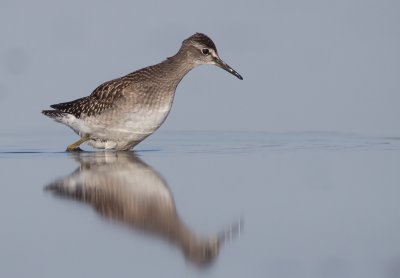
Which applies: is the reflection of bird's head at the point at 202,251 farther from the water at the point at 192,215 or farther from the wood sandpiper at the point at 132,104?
the wood sandpiper at the point at 132,104

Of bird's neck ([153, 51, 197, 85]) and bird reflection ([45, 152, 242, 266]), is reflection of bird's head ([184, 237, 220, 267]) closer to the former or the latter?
bird reflection ([45, 152, 242, 266])

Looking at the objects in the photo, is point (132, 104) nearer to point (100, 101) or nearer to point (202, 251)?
point (100, 101)

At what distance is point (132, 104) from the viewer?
45.0ft

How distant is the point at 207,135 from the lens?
617 inches

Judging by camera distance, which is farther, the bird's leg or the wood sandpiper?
the bird's leg

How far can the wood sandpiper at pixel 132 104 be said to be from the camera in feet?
44.8

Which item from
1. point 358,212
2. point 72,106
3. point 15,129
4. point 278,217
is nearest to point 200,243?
point 278,217

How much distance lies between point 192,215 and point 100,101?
5.86 metres

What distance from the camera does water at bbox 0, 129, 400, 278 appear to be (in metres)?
7.06

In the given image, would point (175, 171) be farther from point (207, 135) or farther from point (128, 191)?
point (207, 135)

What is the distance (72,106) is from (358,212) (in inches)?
270

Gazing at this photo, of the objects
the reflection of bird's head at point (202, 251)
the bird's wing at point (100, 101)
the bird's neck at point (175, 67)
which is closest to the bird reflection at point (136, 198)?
the reflection of bird's head at point (202, 251)

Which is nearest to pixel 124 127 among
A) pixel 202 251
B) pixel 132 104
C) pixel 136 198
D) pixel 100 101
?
pixel 132 104

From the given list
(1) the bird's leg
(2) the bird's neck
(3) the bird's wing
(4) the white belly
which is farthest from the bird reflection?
(2) the bird's neck
